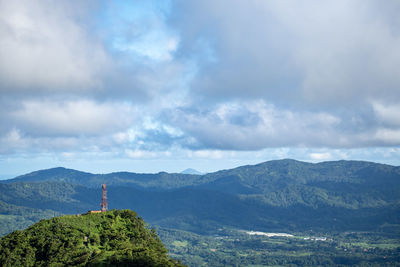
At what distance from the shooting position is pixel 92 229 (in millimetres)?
111500

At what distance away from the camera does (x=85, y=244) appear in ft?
350

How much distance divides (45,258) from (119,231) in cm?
2307

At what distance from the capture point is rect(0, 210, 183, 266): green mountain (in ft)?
292

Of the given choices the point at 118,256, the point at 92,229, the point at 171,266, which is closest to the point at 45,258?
the point at 92,229

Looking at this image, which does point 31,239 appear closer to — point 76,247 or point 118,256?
point 76,247

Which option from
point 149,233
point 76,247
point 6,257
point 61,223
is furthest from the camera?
point 149,233

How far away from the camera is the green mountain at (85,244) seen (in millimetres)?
89000

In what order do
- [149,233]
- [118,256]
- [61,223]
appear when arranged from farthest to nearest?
1. [149,233]
2. [61,223]
3. [118,256]

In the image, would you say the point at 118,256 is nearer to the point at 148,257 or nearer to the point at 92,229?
the point at 148,257

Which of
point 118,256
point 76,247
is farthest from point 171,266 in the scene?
point 76,247

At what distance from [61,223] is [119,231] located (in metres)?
16.3

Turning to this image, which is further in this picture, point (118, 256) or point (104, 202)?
point (104, 202)

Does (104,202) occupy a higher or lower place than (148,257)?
higher

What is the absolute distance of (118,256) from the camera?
86.2 m
